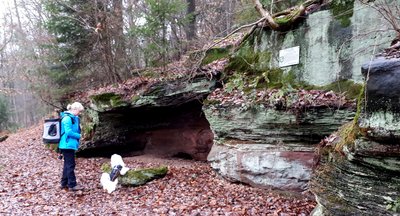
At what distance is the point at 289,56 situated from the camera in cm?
701

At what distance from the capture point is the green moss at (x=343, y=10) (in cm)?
598

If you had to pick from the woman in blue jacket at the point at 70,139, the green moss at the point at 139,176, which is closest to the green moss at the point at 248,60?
the green moss at the point at 139,176

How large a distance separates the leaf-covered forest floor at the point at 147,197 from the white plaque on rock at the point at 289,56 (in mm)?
2889

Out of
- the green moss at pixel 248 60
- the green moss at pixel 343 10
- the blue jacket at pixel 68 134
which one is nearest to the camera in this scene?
the green moss at pixel 343 10

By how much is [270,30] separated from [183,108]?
453 cm

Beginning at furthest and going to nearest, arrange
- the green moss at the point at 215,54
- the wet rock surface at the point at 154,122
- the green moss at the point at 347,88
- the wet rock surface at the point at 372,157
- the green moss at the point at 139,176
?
the green moss at the point at 215,54 → the wet rock surface at the point at 154,122 → the green moss at the point at 139,176 → the green moss at the point at 347,88 → the wet rock surface at the point at 372,157

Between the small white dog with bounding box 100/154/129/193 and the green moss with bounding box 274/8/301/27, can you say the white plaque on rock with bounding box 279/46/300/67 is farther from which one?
the small white dog with bounding box 100/154/129/193

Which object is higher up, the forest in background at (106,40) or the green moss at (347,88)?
the forest in background at (106,40)

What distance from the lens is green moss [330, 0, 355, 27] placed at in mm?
5984

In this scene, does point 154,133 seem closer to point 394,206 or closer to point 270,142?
point 270,142

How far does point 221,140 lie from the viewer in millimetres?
7824

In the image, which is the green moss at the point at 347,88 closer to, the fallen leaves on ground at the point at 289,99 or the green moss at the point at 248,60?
the fallen leaves on ground at the point at 289,99

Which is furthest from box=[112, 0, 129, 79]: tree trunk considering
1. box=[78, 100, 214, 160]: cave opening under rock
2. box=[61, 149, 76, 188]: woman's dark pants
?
box=[61, 149, 76, 188]: woman's dark pants

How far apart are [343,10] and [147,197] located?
5.52m
